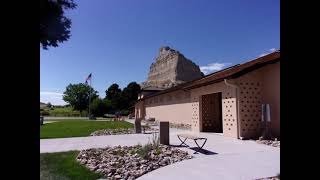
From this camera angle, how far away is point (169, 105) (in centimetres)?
3130

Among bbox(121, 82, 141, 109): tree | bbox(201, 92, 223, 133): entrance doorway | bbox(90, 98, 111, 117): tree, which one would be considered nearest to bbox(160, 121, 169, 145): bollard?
bbox(201, 92, 223, 133): entrance doorway

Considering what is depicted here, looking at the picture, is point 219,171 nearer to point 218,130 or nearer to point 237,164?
point 237,164

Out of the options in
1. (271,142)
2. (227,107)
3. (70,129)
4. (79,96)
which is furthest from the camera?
(79,96)

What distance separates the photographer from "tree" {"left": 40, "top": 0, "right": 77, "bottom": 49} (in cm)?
430

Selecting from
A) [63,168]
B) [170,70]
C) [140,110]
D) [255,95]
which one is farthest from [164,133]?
[170,70]

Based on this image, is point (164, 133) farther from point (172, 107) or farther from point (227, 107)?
point (172, 107)

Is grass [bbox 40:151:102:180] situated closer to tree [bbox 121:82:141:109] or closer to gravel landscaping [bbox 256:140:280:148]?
gravel landscaping [bbox 256:140:280:148]

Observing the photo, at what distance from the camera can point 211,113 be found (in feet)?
69.7

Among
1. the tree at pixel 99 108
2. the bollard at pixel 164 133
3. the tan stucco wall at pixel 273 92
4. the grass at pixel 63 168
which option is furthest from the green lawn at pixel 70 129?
the tree at pixel 99 108

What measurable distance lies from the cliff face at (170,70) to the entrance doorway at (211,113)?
91.2 meters

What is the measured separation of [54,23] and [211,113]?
17.4 m
